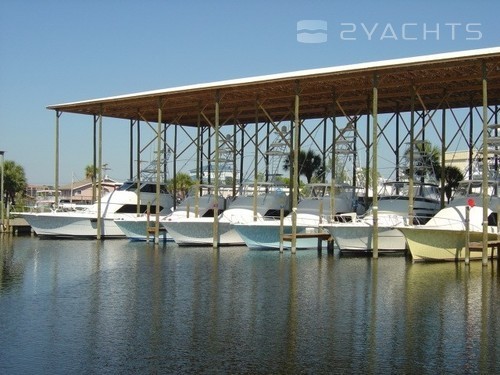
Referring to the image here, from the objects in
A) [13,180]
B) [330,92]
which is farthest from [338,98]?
[13,180]

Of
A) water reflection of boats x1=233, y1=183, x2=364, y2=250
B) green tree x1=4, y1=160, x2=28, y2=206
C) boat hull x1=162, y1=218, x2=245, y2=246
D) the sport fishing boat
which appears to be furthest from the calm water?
green tree x1=4, y1=160, x2=28, y2=206

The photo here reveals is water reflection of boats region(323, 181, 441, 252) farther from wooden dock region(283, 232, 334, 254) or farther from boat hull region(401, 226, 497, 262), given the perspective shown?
boat hull region(401, 226, 497, 262)

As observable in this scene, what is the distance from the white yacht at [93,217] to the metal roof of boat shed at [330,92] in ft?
19.3

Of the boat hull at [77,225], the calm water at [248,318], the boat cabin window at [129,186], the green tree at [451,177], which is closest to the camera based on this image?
the calm water at [248,318]

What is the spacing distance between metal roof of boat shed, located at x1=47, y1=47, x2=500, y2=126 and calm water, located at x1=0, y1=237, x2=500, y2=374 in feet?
28.9

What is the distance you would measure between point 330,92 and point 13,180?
138 feet

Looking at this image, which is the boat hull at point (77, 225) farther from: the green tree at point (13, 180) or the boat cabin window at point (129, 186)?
the green tree at point (13, 180)

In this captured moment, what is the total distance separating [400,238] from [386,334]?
64.4 feet

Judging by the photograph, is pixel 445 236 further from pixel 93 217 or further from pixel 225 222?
pixel 93 217

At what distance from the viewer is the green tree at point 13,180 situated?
241ft

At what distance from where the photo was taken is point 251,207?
1743 inches

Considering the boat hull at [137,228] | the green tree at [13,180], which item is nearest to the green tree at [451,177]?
the boat hull at [137,228]

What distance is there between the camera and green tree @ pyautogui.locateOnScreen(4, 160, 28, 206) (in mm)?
73500

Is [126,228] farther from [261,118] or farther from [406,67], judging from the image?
[406,67]
